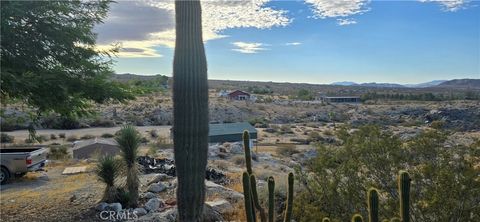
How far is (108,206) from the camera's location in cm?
1082

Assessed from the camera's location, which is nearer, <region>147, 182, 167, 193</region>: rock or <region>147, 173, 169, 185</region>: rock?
<region>147, 182, 167, 193</region>: rock

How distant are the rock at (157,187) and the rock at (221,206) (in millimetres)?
2346

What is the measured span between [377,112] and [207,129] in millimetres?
58345

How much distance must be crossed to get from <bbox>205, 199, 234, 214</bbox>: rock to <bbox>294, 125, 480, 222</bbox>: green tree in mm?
1669

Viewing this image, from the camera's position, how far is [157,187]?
1261 cm

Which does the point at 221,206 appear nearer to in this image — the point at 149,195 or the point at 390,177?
the point at 149,195

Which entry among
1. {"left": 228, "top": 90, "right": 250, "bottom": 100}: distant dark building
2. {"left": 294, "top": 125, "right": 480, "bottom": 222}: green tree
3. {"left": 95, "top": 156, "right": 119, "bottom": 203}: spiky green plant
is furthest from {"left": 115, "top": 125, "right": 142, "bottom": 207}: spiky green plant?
{"left": 228, "top": 90, "right": 250, "bottom": 100}: distant dark building

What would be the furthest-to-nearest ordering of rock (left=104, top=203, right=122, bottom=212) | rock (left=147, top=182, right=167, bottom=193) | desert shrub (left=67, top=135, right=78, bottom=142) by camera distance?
desert shrub (left=67, top=135, right=78, bottom=142)
rock (left=147, top=182, right=167, bottom=193)
rock (left=104, top=203, right=122, bottom=212)

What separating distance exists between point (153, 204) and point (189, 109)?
6169mm

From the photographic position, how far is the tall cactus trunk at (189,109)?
205 inches

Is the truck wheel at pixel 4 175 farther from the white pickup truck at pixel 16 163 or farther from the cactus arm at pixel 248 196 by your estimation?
the cactus arm at pixel 248 196

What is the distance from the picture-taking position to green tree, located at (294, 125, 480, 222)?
24.0 ft
